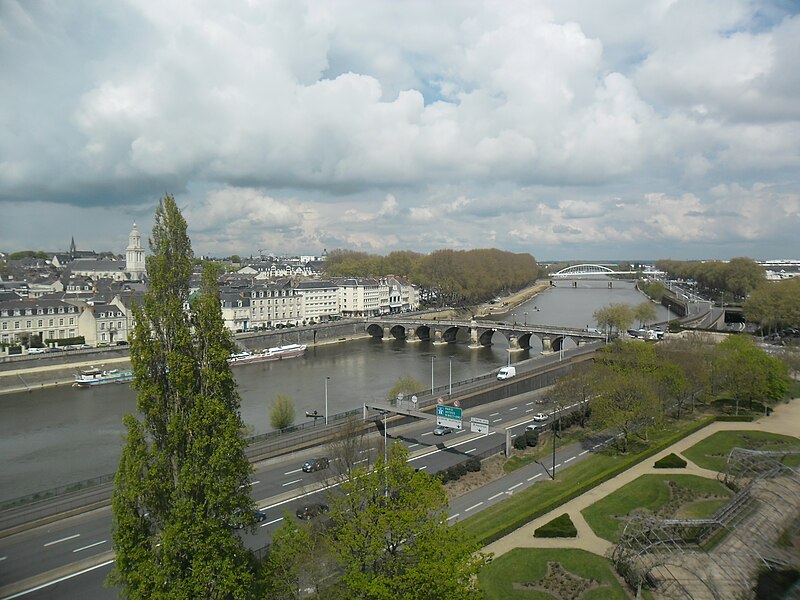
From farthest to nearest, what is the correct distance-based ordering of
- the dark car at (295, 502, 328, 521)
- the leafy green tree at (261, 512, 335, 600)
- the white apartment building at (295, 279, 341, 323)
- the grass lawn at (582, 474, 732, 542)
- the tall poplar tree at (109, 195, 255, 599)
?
the white apartment building at (295, 279, 341, 323) → the grass lawn at (582, 474, 732, 542) → the dark car at (295, 502, 328, 521) → the leafy green tree at (261, 512, 335, 600) → the tall poplar tree at (109, 195, 255, 599)

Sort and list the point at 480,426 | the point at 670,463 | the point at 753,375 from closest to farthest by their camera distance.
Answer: the point at 670,463 → the point at 480,426 → the point at 753,375

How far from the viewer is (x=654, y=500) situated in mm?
20688

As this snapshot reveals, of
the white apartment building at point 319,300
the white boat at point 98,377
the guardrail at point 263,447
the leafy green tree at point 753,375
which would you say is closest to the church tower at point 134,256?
the white apartment building at point 319,300

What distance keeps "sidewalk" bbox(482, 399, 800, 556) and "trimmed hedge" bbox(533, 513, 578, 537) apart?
149mm

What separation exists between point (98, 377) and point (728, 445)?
46061 millimetres

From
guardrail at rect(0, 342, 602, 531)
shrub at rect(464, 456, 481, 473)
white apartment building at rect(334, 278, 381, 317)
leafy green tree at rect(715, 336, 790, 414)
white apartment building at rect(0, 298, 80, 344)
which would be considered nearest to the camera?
guardrail at rect(0, 342, 602, 531)

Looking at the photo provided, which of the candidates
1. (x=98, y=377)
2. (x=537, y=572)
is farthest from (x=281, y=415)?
(x=98, y=377)

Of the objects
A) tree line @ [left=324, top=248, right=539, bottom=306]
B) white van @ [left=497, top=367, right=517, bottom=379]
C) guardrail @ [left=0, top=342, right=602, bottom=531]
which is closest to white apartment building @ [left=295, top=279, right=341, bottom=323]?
tree line @ [left=324, top=248, right=539, bottom=306]

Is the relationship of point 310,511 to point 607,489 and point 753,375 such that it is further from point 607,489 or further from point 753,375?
point 753,375

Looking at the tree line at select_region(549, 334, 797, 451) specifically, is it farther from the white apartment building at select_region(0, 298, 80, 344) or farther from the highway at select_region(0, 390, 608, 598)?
the white apartment building at select_region(0, 298, 80, 344)

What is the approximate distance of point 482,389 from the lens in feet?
121

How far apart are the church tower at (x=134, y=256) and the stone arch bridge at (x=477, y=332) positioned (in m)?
44.5

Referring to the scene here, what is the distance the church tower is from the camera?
94.8 meters

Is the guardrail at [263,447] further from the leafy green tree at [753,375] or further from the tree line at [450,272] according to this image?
the tree line at [450,272]
